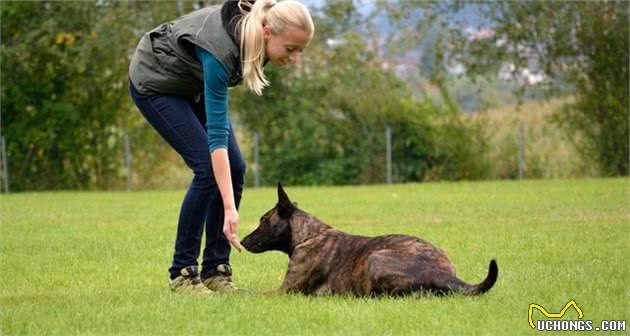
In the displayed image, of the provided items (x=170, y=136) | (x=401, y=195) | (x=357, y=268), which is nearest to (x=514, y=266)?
(x=357, y=268)

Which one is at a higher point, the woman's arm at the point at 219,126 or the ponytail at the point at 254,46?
the ponytail at the point at 254,46

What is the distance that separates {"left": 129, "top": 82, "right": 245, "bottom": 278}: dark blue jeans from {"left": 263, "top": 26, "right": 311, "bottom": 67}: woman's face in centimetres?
81

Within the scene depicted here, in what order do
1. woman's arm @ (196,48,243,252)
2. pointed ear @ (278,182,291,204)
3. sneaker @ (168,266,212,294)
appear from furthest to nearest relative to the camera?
pointed ear @ (278,182,291,204), sneaker @ (168,266,212,294), woman's arm @ (196,48,243,252)

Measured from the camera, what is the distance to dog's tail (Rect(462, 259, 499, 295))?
6.43 m

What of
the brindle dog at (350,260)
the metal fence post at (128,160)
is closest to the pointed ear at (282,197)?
the brindle dog at (350,260)

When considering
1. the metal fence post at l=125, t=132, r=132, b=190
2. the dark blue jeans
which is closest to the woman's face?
the dark blue jeans

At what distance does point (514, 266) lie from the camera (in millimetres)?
8648

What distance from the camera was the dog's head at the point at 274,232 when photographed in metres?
7.75

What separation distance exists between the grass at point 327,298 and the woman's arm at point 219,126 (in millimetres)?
672

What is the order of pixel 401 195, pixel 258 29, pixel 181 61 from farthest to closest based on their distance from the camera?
pixel 401 195
pixel 181 61
pixel 258 29

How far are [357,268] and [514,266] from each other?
6.50ft

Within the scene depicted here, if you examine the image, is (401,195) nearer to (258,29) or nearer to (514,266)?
(514,266)

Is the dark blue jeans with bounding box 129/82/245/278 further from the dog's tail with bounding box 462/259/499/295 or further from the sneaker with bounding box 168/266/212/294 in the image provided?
the dog's tail with bounding box 462/259/499/295

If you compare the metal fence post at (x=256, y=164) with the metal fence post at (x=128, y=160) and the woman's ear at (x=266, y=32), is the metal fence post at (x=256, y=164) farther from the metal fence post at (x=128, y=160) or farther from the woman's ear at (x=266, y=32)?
the woman's ear at (x=266, y=32)
